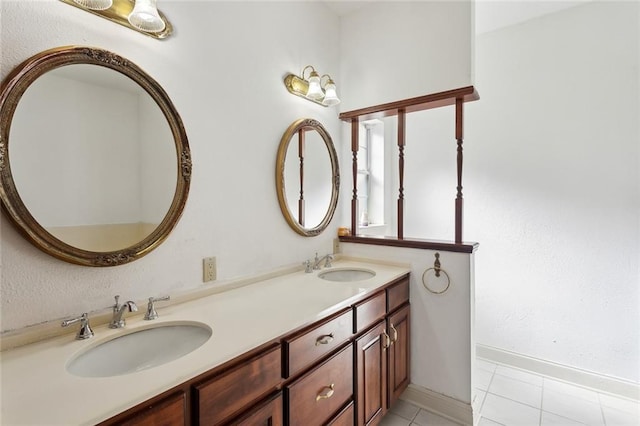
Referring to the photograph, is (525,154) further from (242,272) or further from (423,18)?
(242,272)

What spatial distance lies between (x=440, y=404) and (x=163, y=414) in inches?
71.4

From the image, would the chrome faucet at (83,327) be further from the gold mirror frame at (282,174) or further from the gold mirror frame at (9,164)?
the gold mirror frame at (282,174)

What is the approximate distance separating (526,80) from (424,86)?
1045 millimetres

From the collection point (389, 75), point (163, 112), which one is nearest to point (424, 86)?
point (389, 75)

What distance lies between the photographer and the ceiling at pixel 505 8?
7.53 ft

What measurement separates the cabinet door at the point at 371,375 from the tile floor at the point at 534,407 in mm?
309

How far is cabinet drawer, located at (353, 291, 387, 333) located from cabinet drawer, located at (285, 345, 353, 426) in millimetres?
126

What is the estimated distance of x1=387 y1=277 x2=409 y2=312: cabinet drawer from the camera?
1.84 m

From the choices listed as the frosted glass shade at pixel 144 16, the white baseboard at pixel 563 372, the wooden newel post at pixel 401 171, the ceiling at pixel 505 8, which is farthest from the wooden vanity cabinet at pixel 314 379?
the ceiling at pixel 505 8

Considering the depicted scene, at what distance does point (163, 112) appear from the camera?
134 centimetres

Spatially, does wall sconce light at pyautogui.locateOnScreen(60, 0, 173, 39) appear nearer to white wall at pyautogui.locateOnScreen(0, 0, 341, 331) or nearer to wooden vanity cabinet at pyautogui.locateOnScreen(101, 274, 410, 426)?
white wall at pyautogui.locateOnScreen(0, 0, 341, 331)

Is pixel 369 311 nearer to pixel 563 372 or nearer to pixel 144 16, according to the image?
pixel 144 16

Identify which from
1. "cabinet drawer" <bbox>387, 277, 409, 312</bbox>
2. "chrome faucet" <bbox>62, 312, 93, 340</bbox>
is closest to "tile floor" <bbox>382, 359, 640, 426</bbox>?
"cabinet drawer" <bbox>387, 277, 409, 312</bbox>

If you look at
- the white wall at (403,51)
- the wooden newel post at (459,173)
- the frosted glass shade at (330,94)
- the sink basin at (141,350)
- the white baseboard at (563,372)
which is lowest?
the white baseboard at (563,372)
